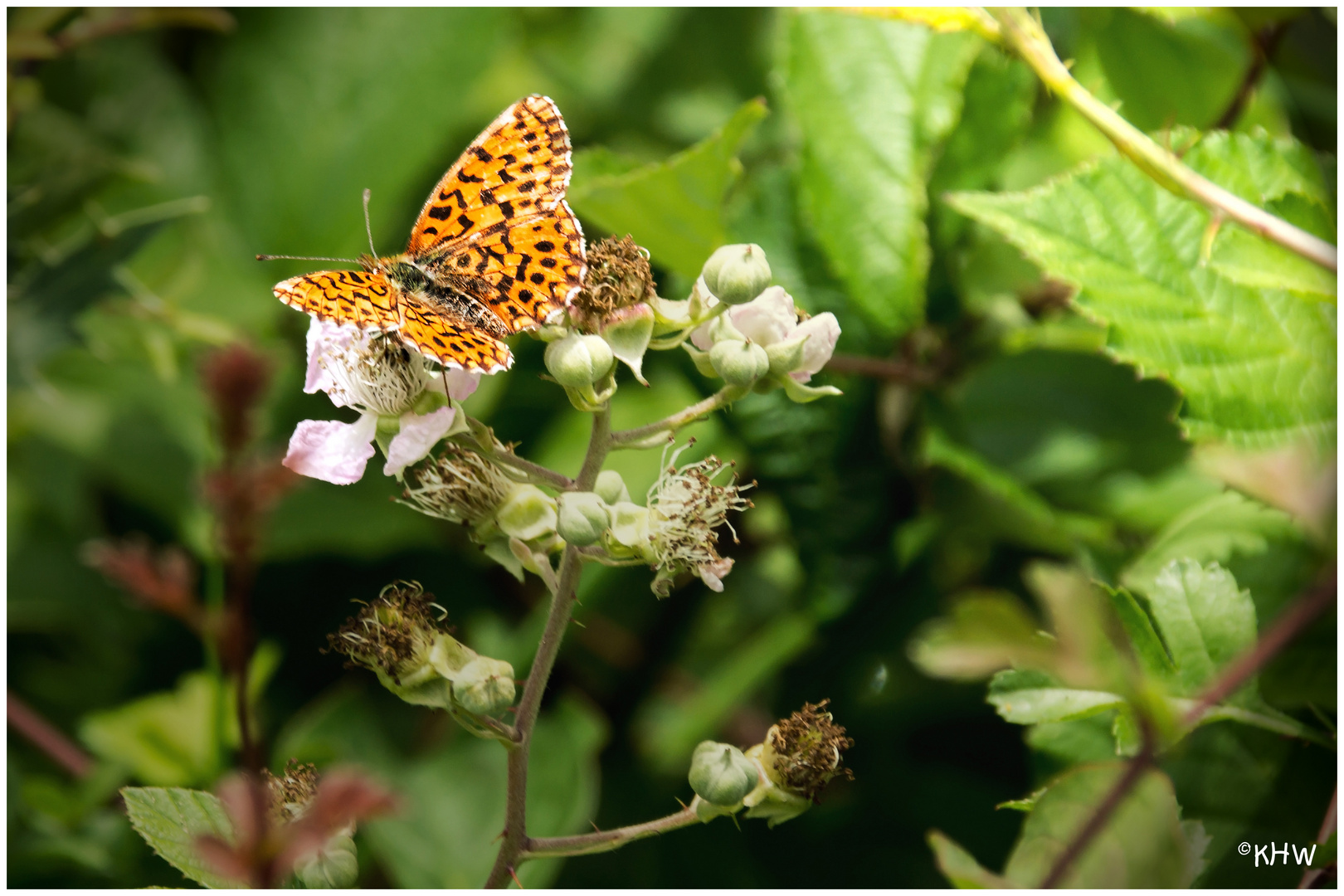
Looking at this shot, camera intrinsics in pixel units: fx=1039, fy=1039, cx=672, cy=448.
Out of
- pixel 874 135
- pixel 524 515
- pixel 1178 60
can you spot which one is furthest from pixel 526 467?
pixel 1178 60

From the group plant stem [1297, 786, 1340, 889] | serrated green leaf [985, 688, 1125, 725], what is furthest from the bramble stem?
plant stem [1297, 786, 1340, 889]

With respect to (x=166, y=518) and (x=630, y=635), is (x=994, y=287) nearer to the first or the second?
(x=630, y=635)

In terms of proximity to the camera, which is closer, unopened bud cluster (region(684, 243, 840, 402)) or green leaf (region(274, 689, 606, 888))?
unopened bud cluster (region(684, 243, 840, 402))

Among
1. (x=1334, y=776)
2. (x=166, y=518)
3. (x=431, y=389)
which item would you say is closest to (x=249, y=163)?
(x=166, y=518)

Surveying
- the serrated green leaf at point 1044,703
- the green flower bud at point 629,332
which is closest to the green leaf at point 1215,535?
the serrated green leaf at point 1044,703

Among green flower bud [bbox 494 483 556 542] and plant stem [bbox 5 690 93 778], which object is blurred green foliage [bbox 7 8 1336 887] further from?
green flower bud [bbox 494 483 556 542]
